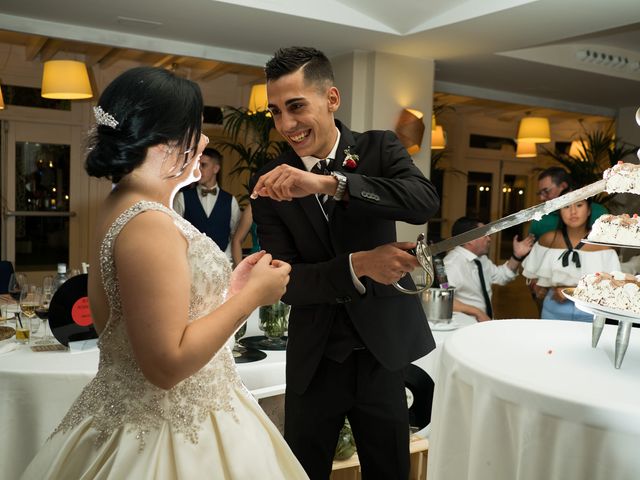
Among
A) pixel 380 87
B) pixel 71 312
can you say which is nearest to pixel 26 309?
pixel 71 312

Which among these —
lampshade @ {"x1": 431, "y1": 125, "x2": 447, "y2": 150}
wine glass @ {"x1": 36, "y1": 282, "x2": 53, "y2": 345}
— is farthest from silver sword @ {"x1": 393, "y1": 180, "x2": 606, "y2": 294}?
lampshade @ {"x1": 431, "y1": 125, "x2": 447, "y2": 150}

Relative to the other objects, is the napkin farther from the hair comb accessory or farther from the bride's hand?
the hair comb accessory

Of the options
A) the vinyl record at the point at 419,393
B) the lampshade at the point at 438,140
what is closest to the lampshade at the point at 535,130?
the lampshade at the point at 438,140

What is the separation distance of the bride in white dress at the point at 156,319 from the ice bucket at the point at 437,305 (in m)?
2.08

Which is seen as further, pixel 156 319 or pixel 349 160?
pixel 349 160

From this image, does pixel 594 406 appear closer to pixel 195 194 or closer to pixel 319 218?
pixel 319 218

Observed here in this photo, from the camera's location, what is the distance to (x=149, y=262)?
121cm

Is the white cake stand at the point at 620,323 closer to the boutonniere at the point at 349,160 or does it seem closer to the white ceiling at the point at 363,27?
the boutonniere at the point at 349,160

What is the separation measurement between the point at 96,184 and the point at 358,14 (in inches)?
184

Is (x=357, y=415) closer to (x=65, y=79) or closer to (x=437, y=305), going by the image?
(x=437, y=305)

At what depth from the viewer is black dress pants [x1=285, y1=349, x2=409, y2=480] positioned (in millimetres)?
1957

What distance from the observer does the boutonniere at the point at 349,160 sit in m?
1.96

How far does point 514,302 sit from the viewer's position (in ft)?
32.9

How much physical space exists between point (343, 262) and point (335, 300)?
0.11m
